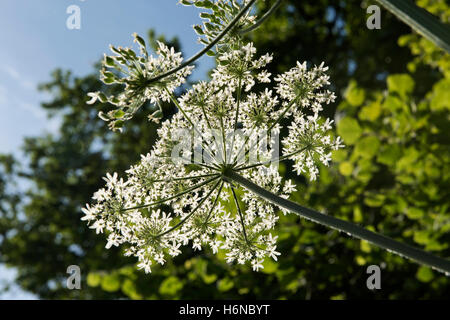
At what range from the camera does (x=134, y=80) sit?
1.25 metres

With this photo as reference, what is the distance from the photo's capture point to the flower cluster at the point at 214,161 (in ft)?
4.91

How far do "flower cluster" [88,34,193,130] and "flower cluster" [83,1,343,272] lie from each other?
11 millimetres

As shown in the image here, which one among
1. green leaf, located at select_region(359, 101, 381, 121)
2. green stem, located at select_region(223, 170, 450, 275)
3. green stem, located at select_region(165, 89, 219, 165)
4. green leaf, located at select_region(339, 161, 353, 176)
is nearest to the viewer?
green stem, located at select_region(223, 170, 450, 275)

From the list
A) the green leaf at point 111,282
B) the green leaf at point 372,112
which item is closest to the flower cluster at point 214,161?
the green leaf at point 372,112

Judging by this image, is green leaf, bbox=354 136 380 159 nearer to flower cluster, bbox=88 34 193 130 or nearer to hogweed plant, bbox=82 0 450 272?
hogweed plant, bbox=82 0 450 272

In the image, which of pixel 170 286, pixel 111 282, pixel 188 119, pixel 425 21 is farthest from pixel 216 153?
pixel 111 282

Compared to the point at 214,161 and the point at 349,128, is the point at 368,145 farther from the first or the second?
the point at 214,161

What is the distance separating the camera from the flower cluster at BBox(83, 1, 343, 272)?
150cm

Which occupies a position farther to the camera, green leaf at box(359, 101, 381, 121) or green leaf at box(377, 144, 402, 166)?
green leaf at box(359, 101, 381, 121)

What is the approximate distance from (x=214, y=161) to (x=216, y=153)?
4 cm

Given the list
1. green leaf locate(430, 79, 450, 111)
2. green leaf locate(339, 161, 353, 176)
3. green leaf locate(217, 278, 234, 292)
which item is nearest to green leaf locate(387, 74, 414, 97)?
green leaf locate(430, 79, 450, 111)

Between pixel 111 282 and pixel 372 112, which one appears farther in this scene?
pixel 111 282
